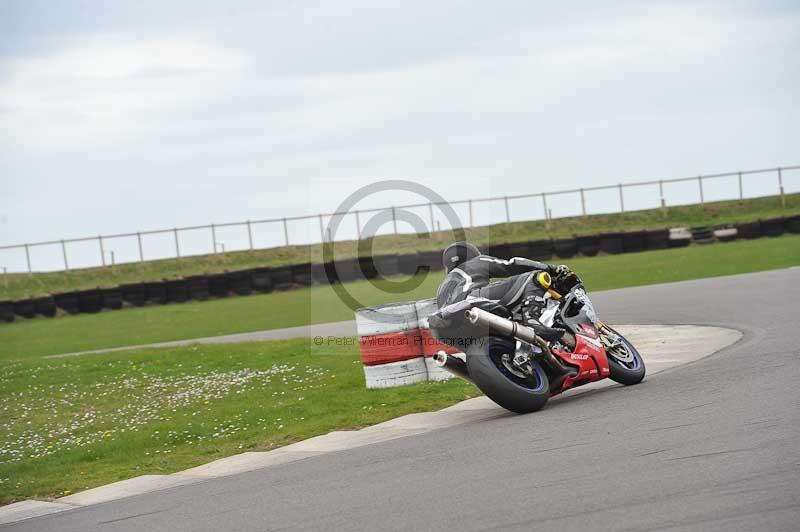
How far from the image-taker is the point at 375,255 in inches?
1610

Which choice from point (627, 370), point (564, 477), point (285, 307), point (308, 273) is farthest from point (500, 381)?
point (308, 273)

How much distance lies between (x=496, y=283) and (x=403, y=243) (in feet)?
120

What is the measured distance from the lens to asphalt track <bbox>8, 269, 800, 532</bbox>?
5555 mm

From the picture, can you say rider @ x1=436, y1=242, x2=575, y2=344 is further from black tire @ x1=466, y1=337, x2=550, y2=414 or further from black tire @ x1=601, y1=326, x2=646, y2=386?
black tire @ x1=601, y1=326, x2=646, y2=386

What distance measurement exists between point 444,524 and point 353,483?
154 cm

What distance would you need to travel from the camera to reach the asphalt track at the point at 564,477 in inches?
219

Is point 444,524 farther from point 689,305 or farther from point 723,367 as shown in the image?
point 689,305

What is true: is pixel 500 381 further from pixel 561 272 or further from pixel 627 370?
pixel 627 370

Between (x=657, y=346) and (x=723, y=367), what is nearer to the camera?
(x=723, y=367)

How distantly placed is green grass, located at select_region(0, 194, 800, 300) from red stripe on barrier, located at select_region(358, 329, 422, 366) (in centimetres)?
3147

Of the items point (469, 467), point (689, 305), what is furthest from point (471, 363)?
point (689, 305)

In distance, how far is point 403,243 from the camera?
4606 cm

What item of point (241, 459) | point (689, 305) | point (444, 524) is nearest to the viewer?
point (444, 524)

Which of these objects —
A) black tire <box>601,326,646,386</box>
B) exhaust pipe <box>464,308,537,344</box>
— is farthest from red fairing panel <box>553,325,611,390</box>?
exhaust pipe <box>464,308,537,344</box>
